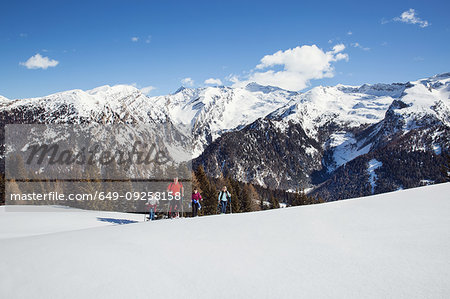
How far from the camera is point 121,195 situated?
44250 millimetres

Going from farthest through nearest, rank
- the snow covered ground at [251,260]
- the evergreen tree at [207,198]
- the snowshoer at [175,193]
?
the evergreen tree at [207,198]
the snowshoer at [175,193]
the snow covered ground at [251,260]

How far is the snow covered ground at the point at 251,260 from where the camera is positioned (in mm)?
5445

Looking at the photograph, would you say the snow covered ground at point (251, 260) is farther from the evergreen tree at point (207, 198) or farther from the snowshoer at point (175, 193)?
the evergreen tree at point (207, 198)

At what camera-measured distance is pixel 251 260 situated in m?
6.83

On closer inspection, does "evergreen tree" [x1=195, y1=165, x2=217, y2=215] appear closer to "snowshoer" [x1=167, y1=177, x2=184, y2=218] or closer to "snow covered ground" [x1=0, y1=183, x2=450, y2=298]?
"snowshoer" [x1=167, y1=177, x2=184, y2=218]

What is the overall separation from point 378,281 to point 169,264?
4368 millimetres

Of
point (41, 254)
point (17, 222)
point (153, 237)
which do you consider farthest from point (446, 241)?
point (17, 222)

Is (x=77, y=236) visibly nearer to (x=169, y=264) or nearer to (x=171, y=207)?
(x=169, y=264)

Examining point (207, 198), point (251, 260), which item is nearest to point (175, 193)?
point (251, 260)

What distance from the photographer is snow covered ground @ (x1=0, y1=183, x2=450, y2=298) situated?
5445 millimetres

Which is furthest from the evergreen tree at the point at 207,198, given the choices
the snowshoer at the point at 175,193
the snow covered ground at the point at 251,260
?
the snow covered ground at the point at 251,260

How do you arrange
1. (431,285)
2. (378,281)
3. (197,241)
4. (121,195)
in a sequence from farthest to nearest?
(121,195)
(197,241)
(378,281)
(431,285)

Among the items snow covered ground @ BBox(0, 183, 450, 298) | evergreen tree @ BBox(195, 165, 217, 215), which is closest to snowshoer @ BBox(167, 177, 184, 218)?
snow covered ground @ BBox(0, 183, 450, 298)

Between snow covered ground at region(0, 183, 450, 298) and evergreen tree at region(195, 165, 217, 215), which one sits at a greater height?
snow covered ground at region(0, 183, 450, 298)
